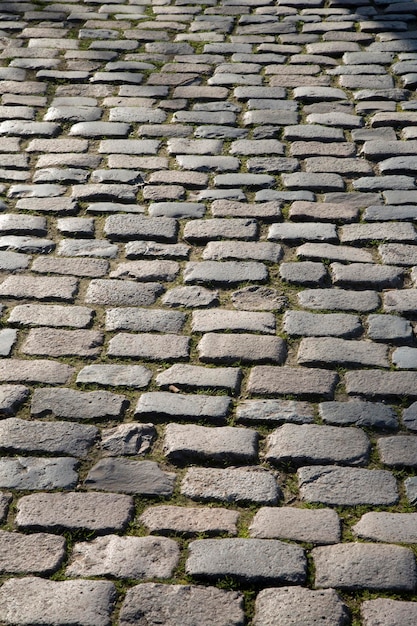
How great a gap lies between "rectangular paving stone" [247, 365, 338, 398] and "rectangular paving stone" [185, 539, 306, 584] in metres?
0.69

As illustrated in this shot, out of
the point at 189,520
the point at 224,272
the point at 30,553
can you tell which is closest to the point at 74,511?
the point at 30,553

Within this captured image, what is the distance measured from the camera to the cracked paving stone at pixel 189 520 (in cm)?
263

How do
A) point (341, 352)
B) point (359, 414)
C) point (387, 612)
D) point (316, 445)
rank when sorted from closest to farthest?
point (387, 612) < point (316, 445) < point (359, 414) < point (341, 352)

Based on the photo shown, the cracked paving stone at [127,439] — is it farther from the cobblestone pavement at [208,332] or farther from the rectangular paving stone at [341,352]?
the rectangular paving stone at [341,352]

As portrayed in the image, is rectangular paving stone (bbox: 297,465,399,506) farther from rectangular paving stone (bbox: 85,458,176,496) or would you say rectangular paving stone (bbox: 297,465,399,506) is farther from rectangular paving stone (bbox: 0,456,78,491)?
rectangular paving stone (bbox: 0,456,78,491)

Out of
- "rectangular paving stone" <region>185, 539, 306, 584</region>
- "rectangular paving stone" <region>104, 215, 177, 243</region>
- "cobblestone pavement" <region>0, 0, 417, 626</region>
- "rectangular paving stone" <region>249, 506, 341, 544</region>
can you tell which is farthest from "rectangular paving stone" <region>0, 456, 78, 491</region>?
"rectangular paving stone" <region>104, 215, 177, 243</region>

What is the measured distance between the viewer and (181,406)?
3105 millimetres

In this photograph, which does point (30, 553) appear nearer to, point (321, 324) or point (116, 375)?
point (116, 375)

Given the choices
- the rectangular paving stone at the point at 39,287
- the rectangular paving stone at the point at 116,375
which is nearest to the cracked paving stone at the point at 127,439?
the rectangular paving stone at the point at 116,375

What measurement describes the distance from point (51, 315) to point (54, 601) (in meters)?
1.39

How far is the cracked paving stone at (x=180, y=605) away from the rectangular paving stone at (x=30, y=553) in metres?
0.25

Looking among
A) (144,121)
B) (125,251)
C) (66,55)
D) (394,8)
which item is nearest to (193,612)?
(125,251)

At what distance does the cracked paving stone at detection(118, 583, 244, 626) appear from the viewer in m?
2.35

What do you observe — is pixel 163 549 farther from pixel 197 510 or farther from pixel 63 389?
pixel 63 389
